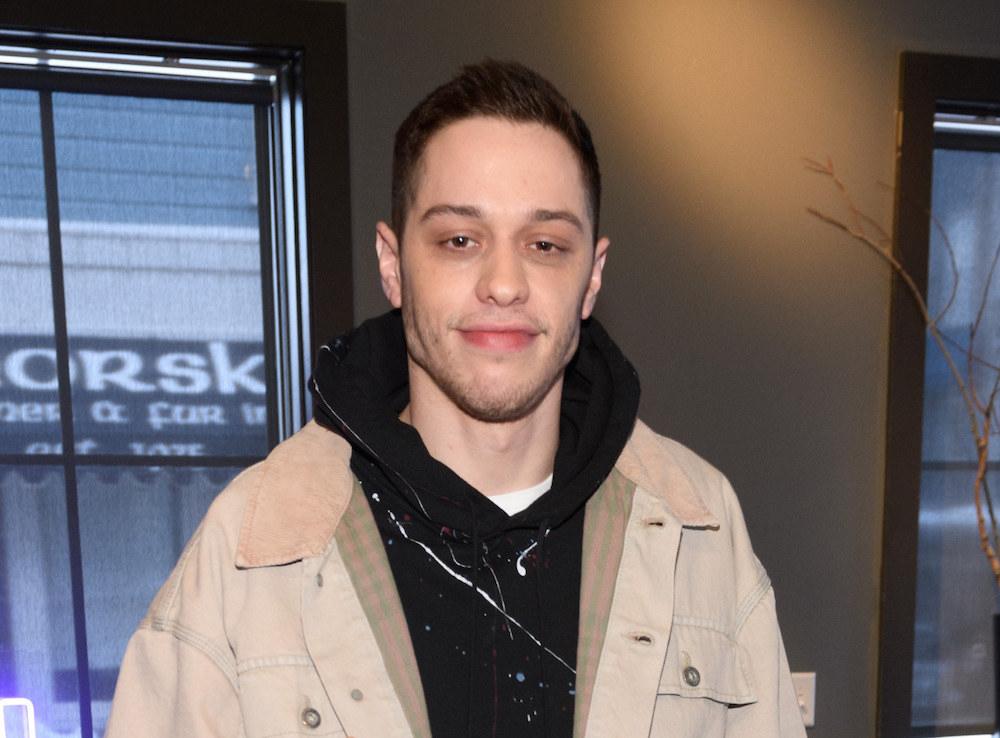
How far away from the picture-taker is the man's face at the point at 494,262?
1.25 m

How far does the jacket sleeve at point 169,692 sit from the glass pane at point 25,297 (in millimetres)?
1325

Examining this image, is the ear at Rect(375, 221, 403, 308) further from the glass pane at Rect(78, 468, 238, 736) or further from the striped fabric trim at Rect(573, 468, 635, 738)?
the glass pane at Rect(78, 468, 238, 736)

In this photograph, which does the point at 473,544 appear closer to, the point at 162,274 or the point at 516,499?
the point at 516,499

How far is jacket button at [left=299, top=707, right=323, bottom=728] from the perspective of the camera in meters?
1.18

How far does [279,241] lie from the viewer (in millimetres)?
2373

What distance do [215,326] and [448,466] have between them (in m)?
1.26

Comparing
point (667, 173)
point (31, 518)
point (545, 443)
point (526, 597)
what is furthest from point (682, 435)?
point (31, 518)

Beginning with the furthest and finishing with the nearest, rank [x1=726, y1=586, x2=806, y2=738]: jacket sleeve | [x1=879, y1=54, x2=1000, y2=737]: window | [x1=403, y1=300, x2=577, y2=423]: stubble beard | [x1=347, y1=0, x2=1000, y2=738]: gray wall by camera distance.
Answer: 1. [x1=879, y1=54, x2=1000, y2=737]: window
2. [x1=347, y1=0, x2=1000, y2=738]: gray wall
3. [x1=726, y1=586, x2=806, y2=738]: jacket sleeve
4. [x1=403, y1=300, x2=577, y2=423]: stubble beard

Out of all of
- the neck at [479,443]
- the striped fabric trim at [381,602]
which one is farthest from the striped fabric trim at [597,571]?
the striped fabric trim at [381,602]

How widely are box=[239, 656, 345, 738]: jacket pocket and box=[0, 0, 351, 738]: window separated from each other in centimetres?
110

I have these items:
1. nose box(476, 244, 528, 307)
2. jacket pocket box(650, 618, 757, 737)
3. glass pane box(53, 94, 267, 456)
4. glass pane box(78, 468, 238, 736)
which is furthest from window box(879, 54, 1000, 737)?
glass pane box(78, 468, 238, 736)

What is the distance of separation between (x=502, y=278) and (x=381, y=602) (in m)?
0.47

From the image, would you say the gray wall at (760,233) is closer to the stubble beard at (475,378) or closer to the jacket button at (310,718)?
the stubble beard at (475,378)

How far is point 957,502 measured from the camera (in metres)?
2.68
